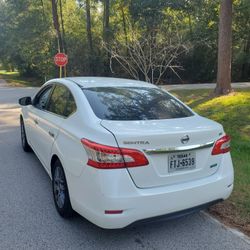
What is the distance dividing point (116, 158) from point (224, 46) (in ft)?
30.2

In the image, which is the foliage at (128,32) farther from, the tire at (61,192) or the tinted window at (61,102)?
the tire at (61,192)

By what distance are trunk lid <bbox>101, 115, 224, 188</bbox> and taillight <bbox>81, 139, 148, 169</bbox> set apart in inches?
1.8

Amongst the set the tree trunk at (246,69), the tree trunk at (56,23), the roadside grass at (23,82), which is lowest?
the roadside grass at (23,82)

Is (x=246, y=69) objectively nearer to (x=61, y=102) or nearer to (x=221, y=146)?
(x=61, y=102)

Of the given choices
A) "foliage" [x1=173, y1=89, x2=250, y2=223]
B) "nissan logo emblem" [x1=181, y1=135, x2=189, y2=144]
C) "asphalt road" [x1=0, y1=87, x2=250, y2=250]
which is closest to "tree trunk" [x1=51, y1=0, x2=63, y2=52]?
"foliage" [x1=173, y1=89, x2=250, y2=223]

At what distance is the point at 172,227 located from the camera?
143 inches

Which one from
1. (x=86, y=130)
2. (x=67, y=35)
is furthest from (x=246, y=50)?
(x=86, y=130)

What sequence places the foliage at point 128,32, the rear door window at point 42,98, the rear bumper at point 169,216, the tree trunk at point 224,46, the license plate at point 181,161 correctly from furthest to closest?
1. the foliage at point 128,32
2. the tree trunk at point 224,46
3. the rear door window at point 42,98
4. the license plate at point 181,161
5. the rear bumper at point 169,216

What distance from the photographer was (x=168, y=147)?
3.11m

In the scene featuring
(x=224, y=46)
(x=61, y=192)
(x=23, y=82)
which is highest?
(x=224, y=46)

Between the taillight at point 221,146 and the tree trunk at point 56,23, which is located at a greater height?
the tree trunk at point 56,23

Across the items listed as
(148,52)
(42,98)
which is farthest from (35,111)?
(148,52)

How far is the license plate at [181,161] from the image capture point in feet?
10.4

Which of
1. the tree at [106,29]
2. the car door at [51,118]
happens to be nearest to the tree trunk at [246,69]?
the tree at [106,29]
